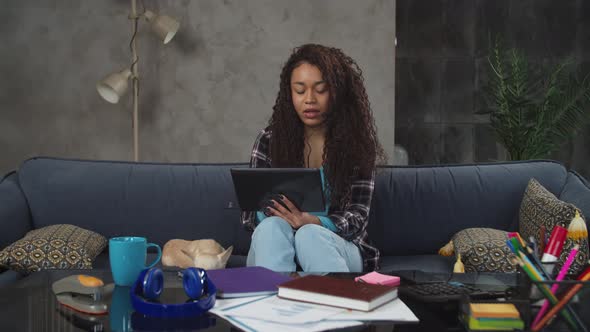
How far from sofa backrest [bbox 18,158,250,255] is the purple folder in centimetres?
113

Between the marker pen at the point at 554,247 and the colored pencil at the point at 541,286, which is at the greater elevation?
the marker pen at the point at 554,247

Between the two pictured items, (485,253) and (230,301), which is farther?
(485,253)

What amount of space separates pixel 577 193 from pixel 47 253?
1823mm

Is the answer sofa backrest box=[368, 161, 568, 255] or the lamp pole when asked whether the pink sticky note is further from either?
the lamp pole

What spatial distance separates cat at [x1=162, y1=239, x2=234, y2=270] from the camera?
6.66 feet

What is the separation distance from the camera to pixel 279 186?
6.10ft

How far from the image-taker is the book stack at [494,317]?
102 centimetres

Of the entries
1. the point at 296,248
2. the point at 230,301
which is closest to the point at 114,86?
the point at 296,248

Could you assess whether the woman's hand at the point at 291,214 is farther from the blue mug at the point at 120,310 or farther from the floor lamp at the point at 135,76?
the floor lamp at the point at 135,76

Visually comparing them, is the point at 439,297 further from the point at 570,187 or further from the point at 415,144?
the point at 415,144

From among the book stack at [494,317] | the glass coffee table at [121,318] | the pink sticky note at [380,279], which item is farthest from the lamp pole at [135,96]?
the book stack at [494,317]

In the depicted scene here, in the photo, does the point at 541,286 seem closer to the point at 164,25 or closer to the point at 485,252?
the point at 485,252

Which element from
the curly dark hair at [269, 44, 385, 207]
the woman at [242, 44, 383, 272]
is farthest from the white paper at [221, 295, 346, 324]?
the curly dark hair at [269, 44, 385, 207]

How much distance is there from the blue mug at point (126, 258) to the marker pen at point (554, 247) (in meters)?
0.75
